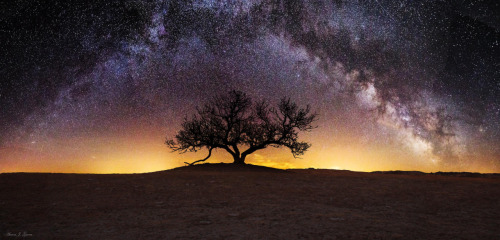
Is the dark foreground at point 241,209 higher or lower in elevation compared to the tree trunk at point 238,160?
lower

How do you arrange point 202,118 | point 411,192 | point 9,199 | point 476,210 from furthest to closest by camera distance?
point 202,118
point 411,192
point 9,199
point 476,210

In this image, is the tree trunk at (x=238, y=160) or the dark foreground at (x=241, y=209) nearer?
the dark foreground at (x=241, y=209)

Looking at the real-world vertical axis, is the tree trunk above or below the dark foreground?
above

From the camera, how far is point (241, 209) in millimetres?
8516

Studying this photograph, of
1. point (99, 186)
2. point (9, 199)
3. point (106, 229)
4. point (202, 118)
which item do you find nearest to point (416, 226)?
point (106, 229)

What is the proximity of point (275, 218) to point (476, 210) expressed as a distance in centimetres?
596

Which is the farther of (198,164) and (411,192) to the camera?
(198,164)

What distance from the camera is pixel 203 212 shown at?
26.7ft

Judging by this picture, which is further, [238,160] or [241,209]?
[238,160]

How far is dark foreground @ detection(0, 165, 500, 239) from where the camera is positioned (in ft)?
20.8

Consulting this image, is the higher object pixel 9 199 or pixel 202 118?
pixel 202 118

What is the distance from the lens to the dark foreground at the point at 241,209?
6.34 meters

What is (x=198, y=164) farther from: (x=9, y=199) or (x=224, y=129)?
(x=9, y=199)

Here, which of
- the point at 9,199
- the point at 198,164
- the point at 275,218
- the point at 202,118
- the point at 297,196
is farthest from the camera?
the point at 202,118
